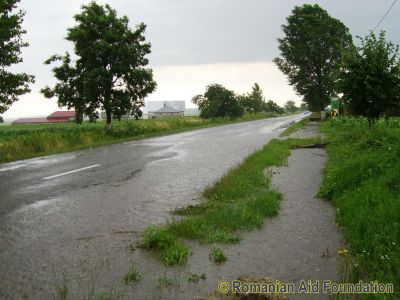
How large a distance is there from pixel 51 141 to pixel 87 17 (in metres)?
10.4

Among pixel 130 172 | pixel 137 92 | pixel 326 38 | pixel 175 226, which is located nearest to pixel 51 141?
pixel 137 92

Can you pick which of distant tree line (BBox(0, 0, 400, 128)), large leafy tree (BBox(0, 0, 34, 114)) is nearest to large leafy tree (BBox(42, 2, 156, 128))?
distant tree line (BBox(0, 0, 400, 128))

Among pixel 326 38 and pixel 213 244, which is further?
pixel 326 38

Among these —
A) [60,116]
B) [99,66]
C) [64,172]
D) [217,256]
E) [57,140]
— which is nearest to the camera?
[217,256]

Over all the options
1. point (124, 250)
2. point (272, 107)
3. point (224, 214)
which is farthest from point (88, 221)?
point (272, 107)

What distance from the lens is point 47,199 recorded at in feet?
26.9

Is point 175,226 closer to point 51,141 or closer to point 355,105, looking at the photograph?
point 355,105

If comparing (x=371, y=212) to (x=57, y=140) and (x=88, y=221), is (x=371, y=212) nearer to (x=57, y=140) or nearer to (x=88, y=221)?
(x=88, y=221)

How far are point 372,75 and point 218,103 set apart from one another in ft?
133

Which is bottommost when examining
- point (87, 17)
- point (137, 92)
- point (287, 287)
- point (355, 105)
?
point (287, 287)

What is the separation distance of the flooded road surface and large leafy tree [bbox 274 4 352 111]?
138ft

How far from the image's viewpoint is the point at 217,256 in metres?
4.94

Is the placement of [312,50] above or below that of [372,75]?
above

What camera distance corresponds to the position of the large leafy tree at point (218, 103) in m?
56.8
